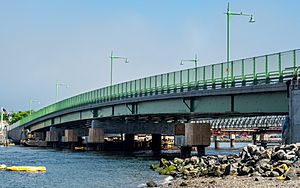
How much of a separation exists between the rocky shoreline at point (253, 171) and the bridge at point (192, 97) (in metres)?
6.82

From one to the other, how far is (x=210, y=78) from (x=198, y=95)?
2268 millimetres

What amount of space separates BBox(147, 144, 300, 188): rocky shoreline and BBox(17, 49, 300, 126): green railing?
8434 millimetres

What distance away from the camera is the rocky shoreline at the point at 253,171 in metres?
34.4

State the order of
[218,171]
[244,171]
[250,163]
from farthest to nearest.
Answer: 1. [218,171]
2. [250,163]
3. [244,171]

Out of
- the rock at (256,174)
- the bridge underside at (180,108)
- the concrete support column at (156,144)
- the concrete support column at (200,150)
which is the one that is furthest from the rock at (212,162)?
the concrete support column at (156,144)

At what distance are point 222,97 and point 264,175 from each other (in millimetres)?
22724

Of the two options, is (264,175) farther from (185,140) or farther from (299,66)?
(185,140)

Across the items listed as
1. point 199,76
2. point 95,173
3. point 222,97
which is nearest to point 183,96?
point 199,76

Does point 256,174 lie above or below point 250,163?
below

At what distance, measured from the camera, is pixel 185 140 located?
7050 centimetres

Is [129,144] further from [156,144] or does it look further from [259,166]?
[259,166]

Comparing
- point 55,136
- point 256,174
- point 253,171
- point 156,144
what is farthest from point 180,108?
point 55,136

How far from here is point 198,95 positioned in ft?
206

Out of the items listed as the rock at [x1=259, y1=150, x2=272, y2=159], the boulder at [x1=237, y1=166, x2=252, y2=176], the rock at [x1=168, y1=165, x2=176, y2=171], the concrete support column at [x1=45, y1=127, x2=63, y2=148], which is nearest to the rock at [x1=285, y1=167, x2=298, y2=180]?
the boulder at [x1=237, y1=166, x2=252, y2=176]
